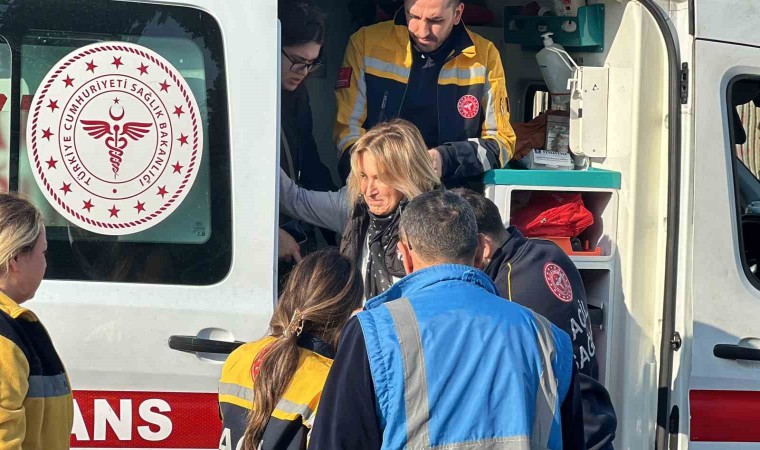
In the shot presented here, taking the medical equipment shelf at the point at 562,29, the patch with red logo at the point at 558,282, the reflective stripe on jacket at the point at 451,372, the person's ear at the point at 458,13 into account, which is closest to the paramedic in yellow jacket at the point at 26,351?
the reflective stripe on jacket at the point at 451,372

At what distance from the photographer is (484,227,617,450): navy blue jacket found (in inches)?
112

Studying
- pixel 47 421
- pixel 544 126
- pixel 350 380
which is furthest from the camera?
pixel 544 126

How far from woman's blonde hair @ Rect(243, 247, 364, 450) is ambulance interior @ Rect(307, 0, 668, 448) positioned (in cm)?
107

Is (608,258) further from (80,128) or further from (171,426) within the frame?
(80,128)

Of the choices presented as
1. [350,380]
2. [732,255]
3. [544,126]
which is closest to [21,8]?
[350,380]

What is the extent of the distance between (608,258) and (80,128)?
1.74 metres

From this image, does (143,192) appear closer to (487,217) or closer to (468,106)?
(487,217)

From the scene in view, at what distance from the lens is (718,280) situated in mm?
3189

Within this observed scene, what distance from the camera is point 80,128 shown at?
279cm

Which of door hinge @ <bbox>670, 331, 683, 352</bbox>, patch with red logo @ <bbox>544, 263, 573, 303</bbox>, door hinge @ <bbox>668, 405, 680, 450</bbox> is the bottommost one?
door hinge @ <bbox>668, 405, 680, 450</bbox>

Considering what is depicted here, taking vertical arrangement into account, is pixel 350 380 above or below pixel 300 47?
below

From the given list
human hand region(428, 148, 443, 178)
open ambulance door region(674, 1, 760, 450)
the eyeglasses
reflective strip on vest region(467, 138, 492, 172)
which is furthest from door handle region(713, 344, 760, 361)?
the eyeglasses

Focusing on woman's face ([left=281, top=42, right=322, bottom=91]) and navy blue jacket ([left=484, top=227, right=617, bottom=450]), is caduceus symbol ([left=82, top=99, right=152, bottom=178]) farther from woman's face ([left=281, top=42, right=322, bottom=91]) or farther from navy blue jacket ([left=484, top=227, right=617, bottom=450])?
navy blue jacket ([left=484, top=227, right=617, bottom=450])

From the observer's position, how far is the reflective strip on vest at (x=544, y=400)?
205 cm
